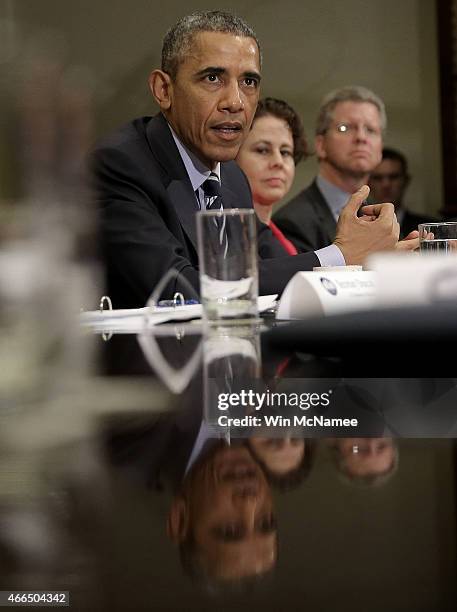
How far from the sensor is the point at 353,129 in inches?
131

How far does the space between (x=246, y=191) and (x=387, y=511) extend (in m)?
2.06

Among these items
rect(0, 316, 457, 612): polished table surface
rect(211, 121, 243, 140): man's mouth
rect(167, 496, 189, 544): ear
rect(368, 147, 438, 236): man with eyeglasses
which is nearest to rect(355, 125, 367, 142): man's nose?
rect(368, 147, 438, 236): man with eyeglasses

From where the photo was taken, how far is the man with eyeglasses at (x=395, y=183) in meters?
3.63

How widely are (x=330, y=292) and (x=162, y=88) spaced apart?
6.78ft

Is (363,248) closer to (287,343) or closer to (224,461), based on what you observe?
(287,343)

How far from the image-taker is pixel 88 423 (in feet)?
1.25

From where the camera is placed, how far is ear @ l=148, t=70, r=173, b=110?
260 centimetres

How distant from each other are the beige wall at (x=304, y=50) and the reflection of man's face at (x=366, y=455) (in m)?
2.81

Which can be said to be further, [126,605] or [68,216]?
[68,216]

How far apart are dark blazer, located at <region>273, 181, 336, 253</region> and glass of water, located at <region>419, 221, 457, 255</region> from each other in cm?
152

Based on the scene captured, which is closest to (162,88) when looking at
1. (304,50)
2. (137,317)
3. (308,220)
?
(308,220)

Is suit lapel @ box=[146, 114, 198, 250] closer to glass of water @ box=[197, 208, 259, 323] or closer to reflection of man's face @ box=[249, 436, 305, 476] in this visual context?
glass of water @ box=[197, 208, 259, 323]

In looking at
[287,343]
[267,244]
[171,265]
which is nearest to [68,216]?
[287,343]

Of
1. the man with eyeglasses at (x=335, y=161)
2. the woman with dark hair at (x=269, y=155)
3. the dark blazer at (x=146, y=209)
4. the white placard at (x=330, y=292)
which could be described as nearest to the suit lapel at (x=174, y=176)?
the dark blazer at (x=146, y=209)
